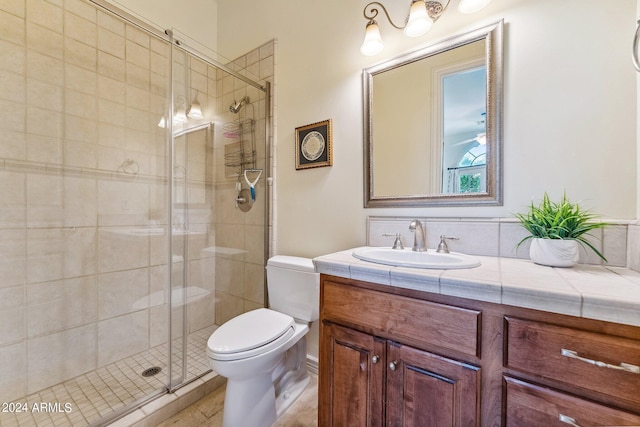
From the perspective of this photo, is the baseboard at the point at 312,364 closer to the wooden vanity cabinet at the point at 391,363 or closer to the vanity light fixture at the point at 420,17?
the wooden vanity cabinet at the point at 391,363

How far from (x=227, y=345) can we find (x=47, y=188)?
146 centimetres

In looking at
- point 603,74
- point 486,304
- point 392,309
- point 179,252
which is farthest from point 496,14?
point 179,252

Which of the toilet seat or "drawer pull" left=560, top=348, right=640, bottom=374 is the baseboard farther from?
"drawer pull" left=560, top=348, right=640, bottom=374

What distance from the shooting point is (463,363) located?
757 millimetres

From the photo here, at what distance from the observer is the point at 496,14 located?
1.13 m

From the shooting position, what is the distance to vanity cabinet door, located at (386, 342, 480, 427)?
29.5 inches

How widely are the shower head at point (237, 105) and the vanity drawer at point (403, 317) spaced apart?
5.50ft

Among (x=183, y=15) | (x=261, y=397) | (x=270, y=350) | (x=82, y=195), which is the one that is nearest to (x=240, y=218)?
(x=82, y=195)

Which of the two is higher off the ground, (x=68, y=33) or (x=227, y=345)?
(x=68, y=33)

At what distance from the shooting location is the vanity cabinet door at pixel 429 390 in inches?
29.5

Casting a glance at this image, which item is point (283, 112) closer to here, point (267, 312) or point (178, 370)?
point (267, 312)

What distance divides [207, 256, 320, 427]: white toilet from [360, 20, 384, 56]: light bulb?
1.27 metres

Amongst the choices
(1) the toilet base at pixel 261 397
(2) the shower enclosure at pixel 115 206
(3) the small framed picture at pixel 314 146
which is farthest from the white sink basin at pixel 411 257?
(2) the shower enclosure at pixel 115 206

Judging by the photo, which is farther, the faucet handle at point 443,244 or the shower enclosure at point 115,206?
the shower enclosure at point 115,206
